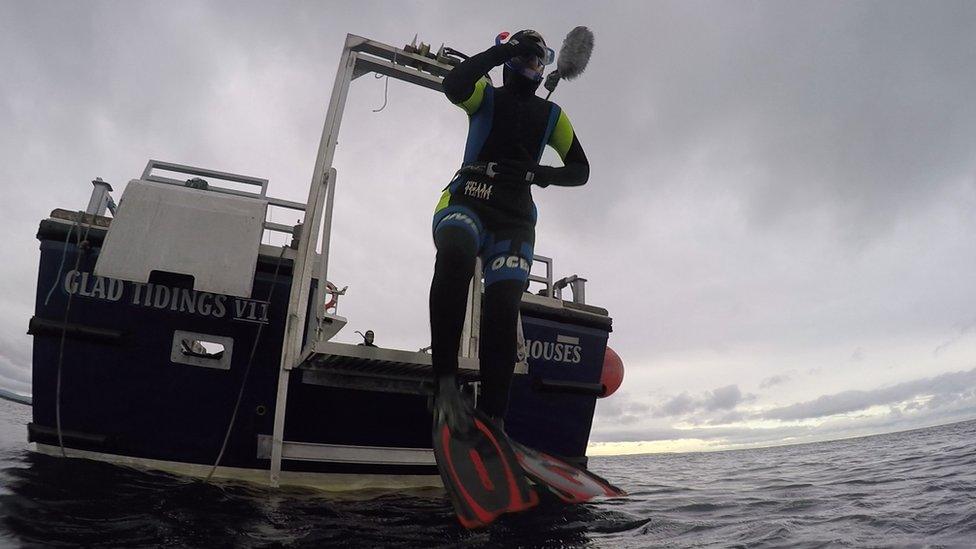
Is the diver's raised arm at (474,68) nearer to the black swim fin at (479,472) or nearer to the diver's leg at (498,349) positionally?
the diver's leg at (498,349)

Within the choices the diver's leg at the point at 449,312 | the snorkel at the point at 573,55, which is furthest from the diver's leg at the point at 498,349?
the snorkel at the point at 573,55

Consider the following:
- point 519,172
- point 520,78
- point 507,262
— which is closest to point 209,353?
point 507,262

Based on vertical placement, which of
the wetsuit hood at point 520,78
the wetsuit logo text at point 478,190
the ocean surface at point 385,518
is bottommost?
the ocean surface at point 385,518

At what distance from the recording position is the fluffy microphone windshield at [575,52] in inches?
131

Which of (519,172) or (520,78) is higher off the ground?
(520,78)

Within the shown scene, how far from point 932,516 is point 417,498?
10.4 ft

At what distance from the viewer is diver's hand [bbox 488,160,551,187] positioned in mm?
3092

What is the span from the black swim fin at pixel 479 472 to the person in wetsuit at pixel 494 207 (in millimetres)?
154

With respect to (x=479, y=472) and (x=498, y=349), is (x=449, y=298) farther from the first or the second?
(x=479, y=472)

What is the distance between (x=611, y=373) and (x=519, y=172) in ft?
11.3

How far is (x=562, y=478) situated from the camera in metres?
2.82

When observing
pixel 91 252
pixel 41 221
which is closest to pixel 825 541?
pixel 91 252

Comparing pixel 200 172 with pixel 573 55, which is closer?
pixel 573 55

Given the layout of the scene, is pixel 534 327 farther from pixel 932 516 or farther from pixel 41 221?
pixel 41 221
